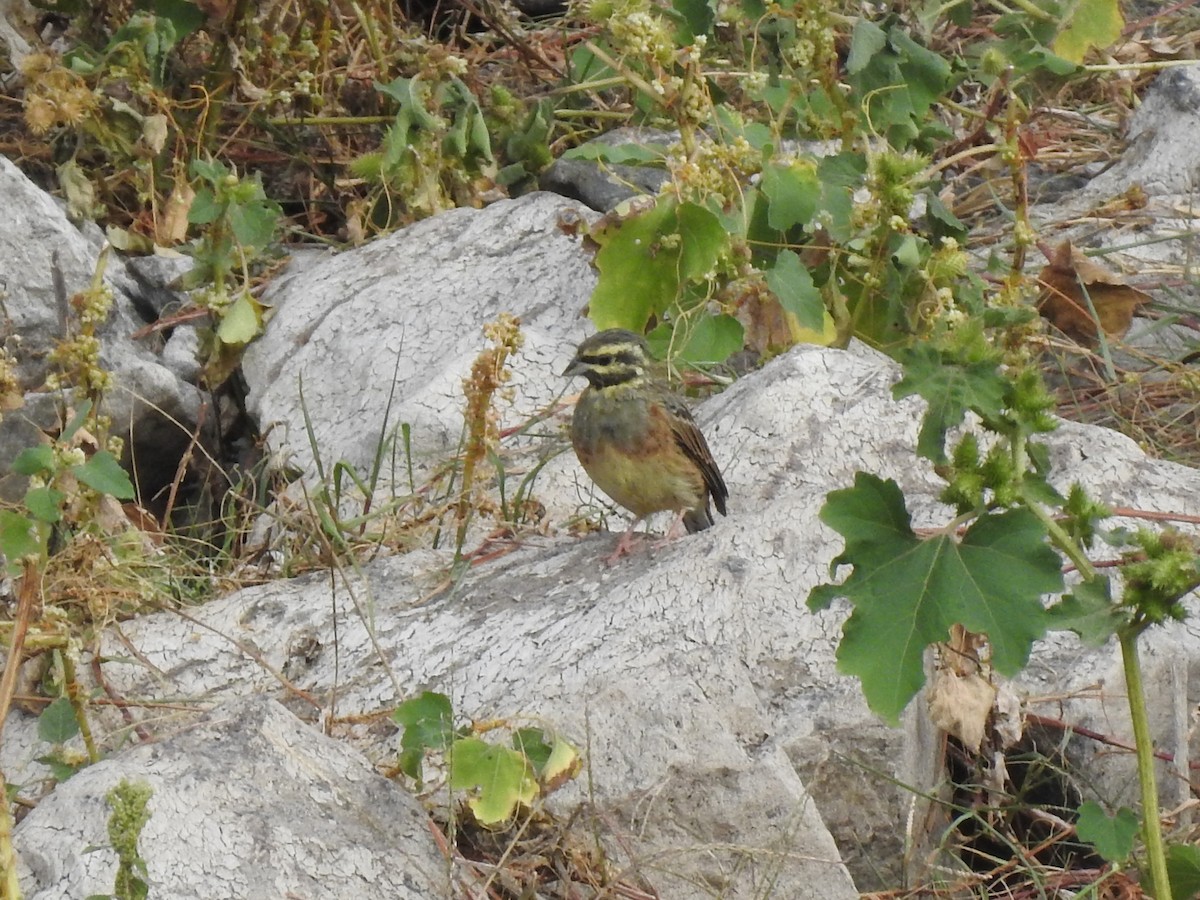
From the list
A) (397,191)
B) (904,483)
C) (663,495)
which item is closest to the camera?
(904,483)

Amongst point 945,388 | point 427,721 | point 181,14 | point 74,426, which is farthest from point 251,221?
point 945,388

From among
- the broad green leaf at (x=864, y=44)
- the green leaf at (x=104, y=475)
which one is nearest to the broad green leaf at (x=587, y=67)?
the broad green leaf at (x=864, y=44)

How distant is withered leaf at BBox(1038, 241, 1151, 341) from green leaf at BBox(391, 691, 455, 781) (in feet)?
10.9

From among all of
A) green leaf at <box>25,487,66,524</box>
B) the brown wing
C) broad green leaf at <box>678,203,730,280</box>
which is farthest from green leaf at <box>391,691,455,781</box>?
broad green leaf at <box>678,203,730,280</box>

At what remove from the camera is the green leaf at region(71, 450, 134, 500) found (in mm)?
3717

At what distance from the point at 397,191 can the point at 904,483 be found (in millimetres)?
2849

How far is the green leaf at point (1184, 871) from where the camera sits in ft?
Result: 10.3

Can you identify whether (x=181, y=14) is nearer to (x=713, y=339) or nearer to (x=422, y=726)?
(x=713, y=339)

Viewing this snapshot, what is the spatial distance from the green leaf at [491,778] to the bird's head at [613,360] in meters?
1.90

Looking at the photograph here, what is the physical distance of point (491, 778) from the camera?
3469 millimetres

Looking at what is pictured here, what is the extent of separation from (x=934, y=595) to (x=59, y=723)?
196 centimetres

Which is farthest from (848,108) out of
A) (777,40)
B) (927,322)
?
(927,322)

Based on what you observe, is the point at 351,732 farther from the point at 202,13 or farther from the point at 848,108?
the point at 202,13

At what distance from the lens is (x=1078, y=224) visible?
6926mm
